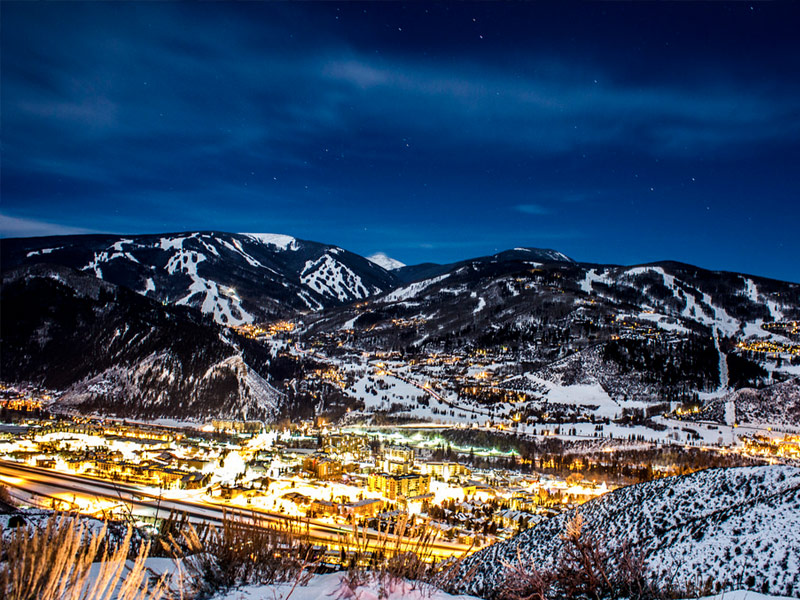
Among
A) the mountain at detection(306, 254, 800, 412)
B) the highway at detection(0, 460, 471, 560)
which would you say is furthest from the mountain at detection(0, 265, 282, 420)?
the mountain at detection(306, 254, 800, 412)

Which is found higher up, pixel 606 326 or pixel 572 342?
pixel 606 326

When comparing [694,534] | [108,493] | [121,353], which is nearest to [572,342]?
[121,353]

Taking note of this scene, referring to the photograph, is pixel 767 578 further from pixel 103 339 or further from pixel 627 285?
pixel 627 285

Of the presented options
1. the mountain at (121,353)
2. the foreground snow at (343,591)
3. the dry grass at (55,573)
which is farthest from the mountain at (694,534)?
the mountain at (121,353)

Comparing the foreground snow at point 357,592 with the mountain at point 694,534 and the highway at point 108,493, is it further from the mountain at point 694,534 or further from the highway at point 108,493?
the highway at point 108,493

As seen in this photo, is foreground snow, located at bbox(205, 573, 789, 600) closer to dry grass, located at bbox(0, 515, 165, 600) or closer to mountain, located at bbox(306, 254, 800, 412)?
dry grass, located at bbox(0, 515, 165, 600)

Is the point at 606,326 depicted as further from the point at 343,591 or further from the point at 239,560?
the point at 343,591
